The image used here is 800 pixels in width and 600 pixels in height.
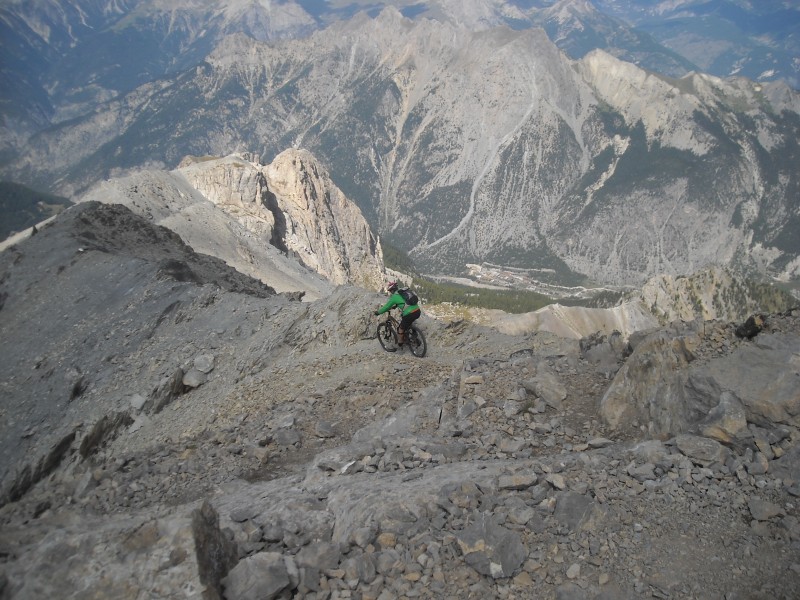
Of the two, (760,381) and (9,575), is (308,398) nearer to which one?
(9,575)

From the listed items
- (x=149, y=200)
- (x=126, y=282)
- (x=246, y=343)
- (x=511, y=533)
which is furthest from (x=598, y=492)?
(x=149, y=200)

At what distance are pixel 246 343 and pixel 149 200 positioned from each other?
196ft

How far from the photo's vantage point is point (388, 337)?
23.3 metres

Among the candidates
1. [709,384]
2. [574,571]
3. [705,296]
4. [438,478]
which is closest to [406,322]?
[438,478]

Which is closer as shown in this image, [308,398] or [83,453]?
[308,398]

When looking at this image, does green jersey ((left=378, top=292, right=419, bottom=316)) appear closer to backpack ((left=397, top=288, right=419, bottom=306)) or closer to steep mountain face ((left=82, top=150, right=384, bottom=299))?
backpack ((left=397, top=288, right=419, bottom=306))

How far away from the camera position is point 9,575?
7941mm

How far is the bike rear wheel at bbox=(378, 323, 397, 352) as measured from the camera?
74.5ft

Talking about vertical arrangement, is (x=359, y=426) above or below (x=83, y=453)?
above

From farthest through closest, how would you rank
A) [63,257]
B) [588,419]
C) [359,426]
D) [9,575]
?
1. [63,257]
2. [359,426]
3. [588,419]
4. [9,575]

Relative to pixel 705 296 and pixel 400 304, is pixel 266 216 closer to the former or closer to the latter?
pixel 400 304

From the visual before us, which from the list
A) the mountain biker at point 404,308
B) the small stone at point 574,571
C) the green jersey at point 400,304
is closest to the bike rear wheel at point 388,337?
the mountain biker at point 404,308

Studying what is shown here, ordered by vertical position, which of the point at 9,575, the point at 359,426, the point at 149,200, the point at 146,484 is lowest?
the point at 149,200

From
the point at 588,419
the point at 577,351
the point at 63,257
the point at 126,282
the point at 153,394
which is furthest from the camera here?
the point at 63,257
